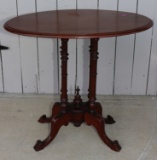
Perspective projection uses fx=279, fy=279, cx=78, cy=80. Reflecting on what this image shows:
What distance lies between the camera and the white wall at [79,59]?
6.93ft

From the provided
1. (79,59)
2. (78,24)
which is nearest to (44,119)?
(79,59)

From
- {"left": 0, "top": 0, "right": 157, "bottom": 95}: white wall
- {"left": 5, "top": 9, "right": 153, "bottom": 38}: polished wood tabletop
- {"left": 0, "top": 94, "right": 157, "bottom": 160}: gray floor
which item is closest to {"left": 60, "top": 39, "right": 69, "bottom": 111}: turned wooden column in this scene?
{"left": 5, "top": 9, "right": 153, "bottom": 38}: polished wood tabletop

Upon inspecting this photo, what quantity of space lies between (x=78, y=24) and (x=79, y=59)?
2.70 feet

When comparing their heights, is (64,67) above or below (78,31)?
below

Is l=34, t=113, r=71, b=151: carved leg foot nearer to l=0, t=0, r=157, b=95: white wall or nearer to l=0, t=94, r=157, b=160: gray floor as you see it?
l=0, t=94, r=157, b=160: gray floor

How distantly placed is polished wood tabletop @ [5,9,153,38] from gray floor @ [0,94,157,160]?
75 centimetres

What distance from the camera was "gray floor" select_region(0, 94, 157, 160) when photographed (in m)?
1.67

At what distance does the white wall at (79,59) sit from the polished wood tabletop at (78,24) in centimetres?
43

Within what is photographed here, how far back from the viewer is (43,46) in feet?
7.34

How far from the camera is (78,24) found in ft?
4.78

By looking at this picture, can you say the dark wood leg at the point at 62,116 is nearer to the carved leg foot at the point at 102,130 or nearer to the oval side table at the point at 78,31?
the oval side table at the point at 78,31

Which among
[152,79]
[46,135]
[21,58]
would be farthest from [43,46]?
[152,79]

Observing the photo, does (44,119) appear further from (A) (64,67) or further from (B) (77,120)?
(A) (64,67)

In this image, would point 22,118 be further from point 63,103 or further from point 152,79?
point 152,79
